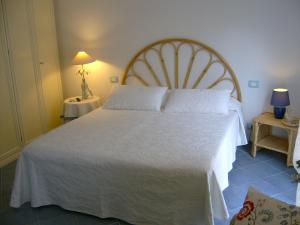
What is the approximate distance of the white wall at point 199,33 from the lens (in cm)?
303

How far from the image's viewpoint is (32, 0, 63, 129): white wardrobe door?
3.72 meters

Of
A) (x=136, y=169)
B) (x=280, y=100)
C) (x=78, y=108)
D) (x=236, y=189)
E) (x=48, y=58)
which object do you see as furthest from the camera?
(x=48, y=58)

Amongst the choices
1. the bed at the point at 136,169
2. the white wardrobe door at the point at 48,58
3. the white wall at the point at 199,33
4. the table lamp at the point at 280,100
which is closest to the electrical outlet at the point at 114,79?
the white wall at the point at 199,33

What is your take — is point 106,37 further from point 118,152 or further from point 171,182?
point 171,182

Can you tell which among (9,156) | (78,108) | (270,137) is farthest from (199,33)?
(9,156)

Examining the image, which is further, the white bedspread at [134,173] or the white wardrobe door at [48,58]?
the white wardrobe door at [48,58]

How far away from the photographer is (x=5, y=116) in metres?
3.27

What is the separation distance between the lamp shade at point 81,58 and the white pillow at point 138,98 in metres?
0.61

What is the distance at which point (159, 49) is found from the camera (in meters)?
3.63

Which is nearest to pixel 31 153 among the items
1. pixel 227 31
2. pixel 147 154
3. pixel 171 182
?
pixel 147 154

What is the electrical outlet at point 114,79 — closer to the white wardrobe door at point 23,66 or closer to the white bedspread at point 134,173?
the white wardrobe door at point 23,66

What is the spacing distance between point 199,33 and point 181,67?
469 millimetres

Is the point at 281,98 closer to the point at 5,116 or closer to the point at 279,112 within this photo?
the point at 279,112

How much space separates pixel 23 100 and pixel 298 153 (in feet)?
10.3
